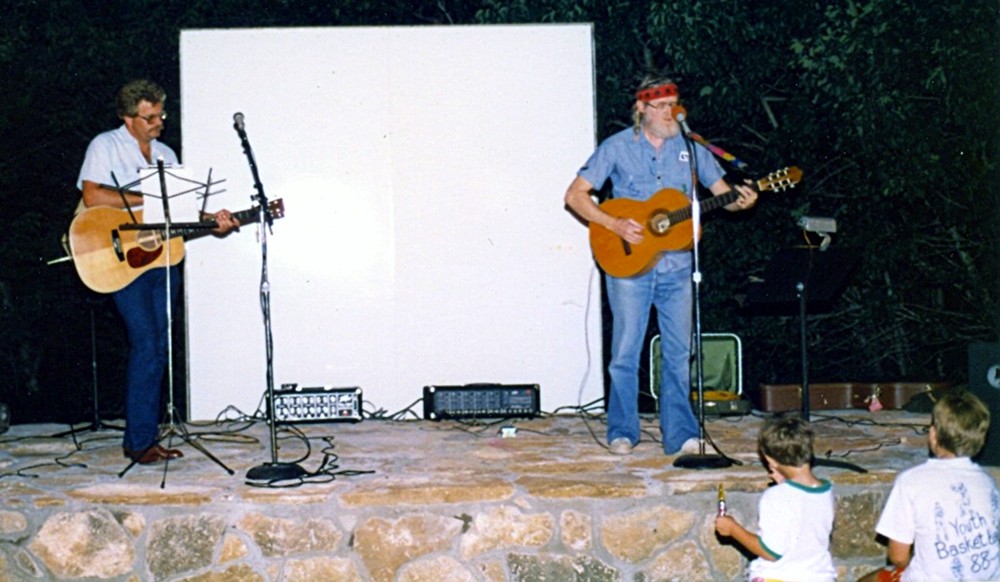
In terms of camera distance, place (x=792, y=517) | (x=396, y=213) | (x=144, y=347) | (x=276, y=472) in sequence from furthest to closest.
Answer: (x=396, y=213) → (x=144, y=347) → (x=276, y=472) → (x=792, y=517)

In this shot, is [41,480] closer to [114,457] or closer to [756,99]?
[114,457]

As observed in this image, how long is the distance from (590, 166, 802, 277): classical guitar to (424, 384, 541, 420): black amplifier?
168 centimetres

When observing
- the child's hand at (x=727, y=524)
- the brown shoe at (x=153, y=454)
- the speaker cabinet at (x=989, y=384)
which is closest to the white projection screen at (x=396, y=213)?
the brown shoe at (x=153, y=454)

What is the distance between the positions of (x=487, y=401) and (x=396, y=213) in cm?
143

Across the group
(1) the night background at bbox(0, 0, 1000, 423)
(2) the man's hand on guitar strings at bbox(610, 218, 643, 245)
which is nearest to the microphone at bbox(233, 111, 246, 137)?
(2) the man's hand on guitar strings at bbox(610, 218, 643, 245)

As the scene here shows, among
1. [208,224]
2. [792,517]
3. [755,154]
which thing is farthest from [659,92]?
[755,154]

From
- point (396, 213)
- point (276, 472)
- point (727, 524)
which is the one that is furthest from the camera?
point (396, 213)

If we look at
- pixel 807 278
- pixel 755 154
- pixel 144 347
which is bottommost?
pixel 144 347

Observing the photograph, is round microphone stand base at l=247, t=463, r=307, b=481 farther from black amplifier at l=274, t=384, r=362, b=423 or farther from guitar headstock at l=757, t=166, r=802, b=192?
guitar headstock at l=757, t=166, r=802, b=192

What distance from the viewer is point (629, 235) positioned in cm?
527

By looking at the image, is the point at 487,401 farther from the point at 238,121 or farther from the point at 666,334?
the point at 238,121

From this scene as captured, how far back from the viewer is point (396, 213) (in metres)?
7.11

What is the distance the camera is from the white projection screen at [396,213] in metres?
7.05

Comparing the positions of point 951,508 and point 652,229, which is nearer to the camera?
point 951,508
